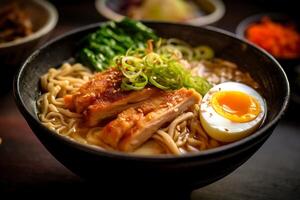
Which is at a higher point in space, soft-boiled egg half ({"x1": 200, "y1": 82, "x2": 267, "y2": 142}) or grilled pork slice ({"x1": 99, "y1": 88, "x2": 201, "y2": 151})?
soft-boiled egg half ({"x1": 200, "y1": 82, "x2": 267, "y2": 142})

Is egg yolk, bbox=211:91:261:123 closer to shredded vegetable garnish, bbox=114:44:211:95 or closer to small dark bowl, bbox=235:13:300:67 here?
shredded vegetable garnish, bbox=114:44:211:95

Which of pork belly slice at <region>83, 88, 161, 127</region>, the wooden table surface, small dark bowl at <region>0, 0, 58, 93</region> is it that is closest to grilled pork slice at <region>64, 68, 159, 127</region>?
pork belly slice at <region>83, 88, 161, 127</region>

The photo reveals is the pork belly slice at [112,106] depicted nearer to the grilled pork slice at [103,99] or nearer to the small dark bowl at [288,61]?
the grilled pork slice at [103,99]

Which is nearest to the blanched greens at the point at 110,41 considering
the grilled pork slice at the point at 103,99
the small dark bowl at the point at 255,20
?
the grilled pork slice at the point at 103,99

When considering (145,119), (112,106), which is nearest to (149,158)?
(145,119)

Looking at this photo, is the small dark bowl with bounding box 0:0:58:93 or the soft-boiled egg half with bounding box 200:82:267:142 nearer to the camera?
the soft-boiled egg half with bounding box 200:82:267:142

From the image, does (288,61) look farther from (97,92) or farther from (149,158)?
(149,158)
